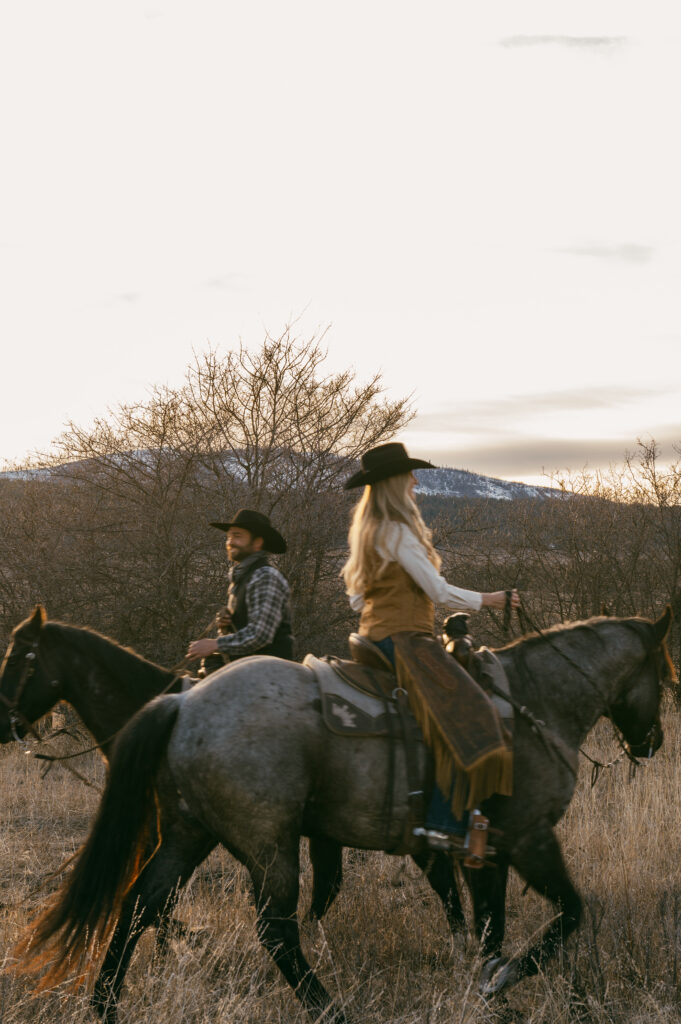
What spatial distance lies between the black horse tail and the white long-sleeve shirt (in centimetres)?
126

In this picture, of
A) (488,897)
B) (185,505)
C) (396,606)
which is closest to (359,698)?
(396,606)

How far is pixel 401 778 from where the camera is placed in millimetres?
4395

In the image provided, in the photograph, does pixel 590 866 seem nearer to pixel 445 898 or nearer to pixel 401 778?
pixel 445 898

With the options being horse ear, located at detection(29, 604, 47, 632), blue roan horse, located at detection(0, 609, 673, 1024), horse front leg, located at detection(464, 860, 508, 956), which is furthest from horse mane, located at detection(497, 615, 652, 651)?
horse ear, located at detection(29, 604, 47, 632)

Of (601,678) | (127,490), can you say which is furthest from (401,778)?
(127,490)

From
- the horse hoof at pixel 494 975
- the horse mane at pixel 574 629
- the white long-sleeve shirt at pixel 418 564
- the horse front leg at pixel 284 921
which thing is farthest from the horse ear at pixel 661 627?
the horse front leg at pixel 284 921

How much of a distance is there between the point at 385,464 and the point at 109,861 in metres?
2.31

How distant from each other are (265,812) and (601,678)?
2076 mm

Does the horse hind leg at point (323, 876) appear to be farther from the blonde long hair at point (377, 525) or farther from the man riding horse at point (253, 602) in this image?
the blonde long hair at point (377, 525)

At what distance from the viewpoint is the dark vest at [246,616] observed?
20.1 feet

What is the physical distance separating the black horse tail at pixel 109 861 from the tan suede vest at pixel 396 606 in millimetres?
1056

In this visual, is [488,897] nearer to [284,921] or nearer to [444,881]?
[444,881]

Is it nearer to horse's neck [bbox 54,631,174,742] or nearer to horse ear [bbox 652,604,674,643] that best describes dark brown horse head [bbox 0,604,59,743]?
horse's neck [bbox 54,631,174,742]

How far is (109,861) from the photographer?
4348 mm
